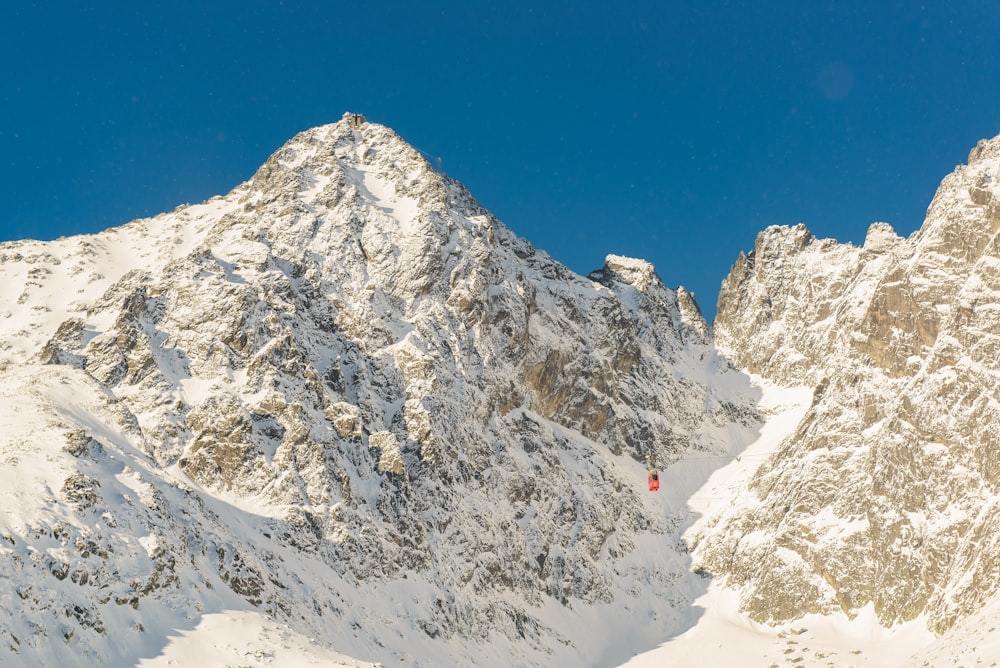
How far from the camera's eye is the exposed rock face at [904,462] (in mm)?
107562

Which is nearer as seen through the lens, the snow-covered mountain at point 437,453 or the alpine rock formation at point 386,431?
the alpine rock formation at point 386,431

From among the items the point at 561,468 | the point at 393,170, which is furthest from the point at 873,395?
the point at 393,170

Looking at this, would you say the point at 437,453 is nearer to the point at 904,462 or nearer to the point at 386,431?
the point at 386,431

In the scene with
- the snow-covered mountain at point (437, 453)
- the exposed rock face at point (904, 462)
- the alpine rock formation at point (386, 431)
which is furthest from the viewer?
the exposed rock face at point (904, 462)

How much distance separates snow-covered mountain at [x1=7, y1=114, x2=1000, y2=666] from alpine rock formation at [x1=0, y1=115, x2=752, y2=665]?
1.20 feet

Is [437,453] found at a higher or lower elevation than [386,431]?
lower

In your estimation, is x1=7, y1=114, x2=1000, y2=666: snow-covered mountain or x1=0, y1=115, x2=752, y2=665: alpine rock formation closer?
x1=0, y1=115, x2=752, y2=665: alpine rock formation

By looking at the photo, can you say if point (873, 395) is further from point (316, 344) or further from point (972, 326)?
point (316, 344)

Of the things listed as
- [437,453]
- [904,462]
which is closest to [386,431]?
[437,453]

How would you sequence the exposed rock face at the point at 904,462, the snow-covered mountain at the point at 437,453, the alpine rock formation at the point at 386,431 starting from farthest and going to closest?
1. the exposed rock face at the point at 904,462
2. the snow-covered mountain at the point at 437,453
3. the alpine rock formation at the point at 386,431

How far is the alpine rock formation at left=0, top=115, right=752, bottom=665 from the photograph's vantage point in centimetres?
7362

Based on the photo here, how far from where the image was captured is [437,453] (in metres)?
115

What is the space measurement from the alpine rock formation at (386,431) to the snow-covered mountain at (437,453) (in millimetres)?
364

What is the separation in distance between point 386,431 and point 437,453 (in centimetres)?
601
